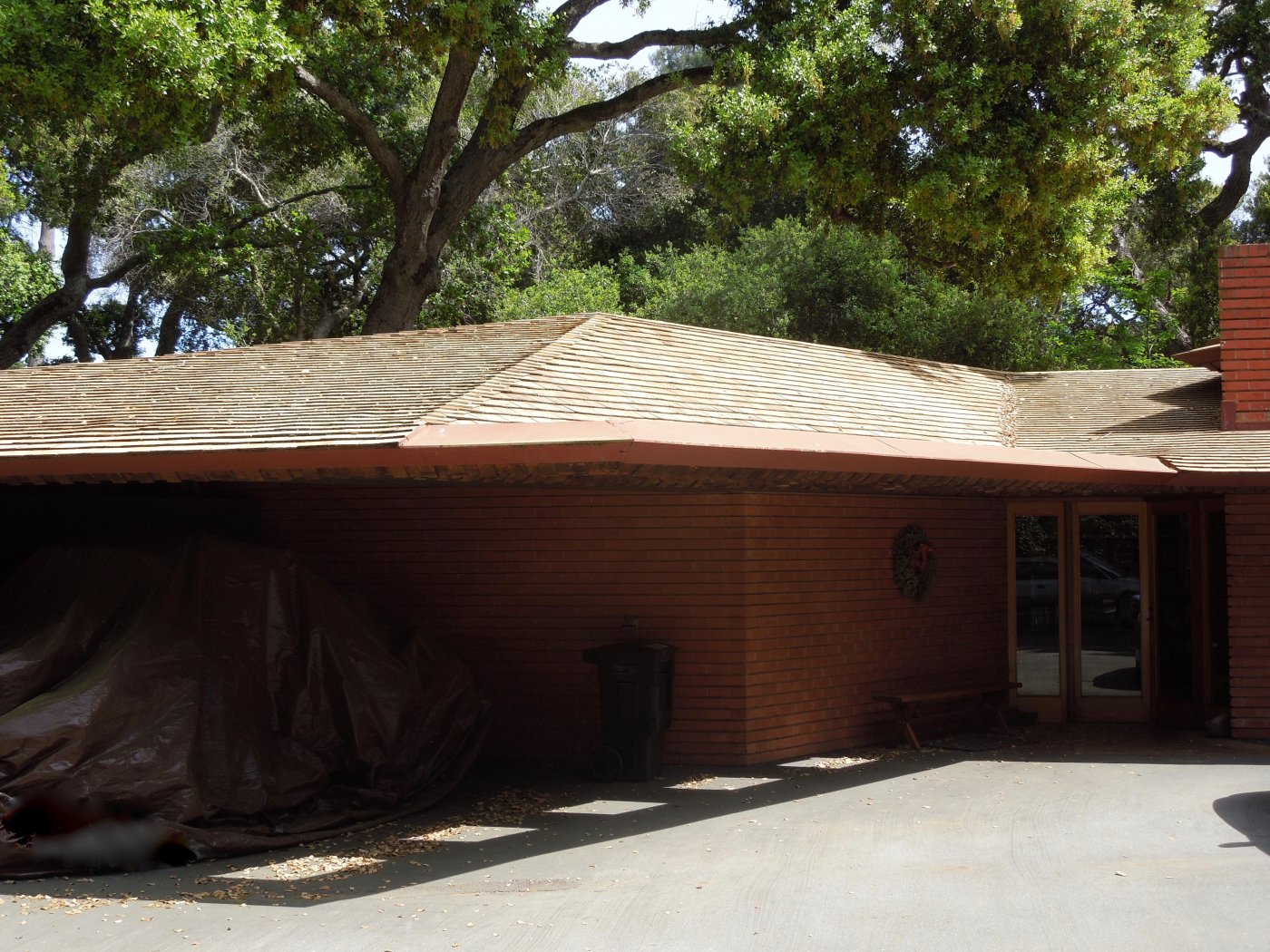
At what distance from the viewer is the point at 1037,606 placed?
1300cm

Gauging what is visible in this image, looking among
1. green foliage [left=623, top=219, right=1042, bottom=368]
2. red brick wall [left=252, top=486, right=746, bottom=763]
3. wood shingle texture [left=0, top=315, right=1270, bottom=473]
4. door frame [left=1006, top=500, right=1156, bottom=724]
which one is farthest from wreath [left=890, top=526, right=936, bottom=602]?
green foliage [left=623, top=219, right=1042, bottom=368]

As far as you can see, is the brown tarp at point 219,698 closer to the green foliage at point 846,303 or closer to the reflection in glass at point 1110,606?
the reflection in glass at point 1110,606

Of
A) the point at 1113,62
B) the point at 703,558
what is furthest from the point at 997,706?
the point at 1113,62

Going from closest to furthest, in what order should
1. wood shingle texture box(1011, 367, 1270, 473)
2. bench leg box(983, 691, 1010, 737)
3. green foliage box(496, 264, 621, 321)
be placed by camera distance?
wood shingle texture box(1011, 367, 1270, 473)
bench leg box(983, 691, 1010, 737)
green foliage box(496, 264, 621, 321)

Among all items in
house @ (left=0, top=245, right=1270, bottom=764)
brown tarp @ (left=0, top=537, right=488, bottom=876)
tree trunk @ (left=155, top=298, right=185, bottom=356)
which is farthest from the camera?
tree trunk @ (left=155, top=298, right=185, bottom=356)

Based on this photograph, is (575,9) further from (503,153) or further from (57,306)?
(57,306)

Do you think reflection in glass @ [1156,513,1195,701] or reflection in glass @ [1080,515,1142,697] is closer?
reflection in glass @ [1156,513,1195,701]

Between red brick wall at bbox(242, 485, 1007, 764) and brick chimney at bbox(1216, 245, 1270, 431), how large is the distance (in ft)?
11.5

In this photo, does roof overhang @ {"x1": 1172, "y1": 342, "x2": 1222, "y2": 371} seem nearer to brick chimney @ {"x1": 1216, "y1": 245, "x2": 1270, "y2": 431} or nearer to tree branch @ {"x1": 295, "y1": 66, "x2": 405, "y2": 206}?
brick chimney @ {"x1": 1216, "y1": 245, "x2": 1270, "y2": 431}

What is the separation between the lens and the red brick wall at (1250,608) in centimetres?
1126

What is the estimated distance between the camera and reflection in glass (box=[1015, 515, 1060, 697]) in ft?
42.4

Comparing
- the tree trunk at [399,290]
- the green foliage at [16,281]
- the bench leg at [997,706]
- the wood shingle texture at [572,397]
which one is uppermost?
the green foliage at [16,281]

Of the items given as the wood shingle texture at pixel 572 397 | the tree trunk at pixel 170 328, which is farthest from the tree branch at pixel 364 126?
the tree trunk at pixel 170 328

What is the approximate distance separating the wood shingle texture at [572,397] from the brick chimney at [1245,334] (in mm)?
367
